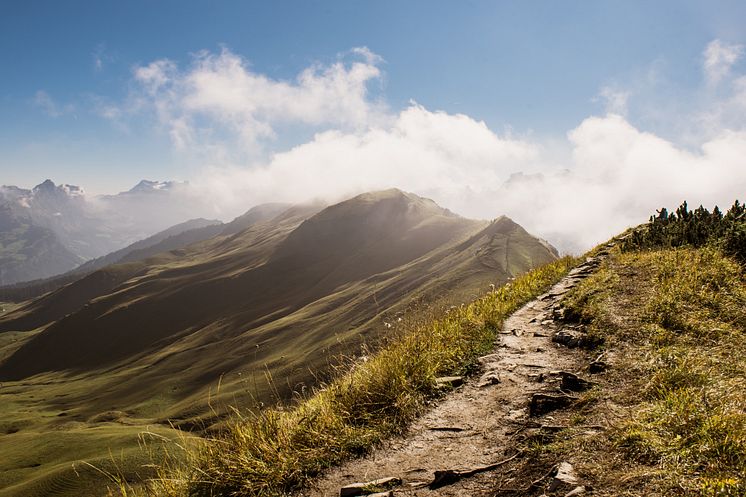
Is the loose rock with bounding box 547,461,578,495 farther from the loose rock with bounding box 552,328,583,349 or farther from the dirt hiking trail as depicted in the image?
the loose rock with bounding box 552,328,583,349

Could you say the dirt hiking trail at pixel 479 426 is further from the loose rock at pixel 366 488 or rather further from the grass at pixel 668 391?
the grass at pixel 668 391

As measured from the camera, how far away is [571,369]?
7.72 meters

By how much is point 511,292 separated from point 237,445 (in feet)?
37.8

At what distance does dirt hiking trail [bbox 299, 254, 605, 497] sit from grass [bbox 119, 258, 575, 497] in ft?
0.96

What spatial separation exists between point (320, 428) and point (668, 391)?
5.07m

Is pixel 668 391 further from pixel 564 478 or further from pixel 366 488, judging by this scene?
pixel 366 488

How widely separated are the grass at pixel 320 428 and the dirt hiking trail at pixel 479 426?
0.29m

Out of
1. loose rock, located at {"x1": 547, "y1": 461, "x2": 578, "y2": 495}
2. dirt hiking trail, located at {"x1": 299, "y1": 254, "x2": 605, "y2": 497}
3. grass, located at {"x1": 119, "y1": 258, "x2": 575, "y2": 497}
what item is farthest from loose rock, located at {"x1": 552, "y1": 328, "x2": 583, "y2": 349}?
loose rock, located at {"x1": 547, "y1": 461, "x2": 578, "y2": 495}

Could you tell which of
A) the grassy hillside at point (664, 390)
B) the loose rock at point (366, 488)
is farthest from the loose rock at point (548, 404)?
the loose rock at point (366, 488)

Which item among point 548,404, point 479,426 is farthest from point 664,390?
point 479,426

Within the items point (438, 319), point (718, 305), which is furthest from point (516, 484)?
point (718, 305)

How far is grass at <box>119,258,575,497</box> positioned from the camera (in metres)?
5.29

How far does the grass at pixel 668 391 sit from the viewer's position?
4043 millimetres

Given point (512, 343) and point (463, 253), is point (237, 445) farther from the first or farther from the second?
point (463, 253)
